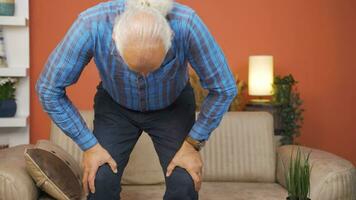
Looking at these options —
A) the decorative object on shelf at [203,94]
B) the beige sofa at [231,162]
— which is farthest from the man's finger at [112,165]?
the decorative object on shelf at [203,94]

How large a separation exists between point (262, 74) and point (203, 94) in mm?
405

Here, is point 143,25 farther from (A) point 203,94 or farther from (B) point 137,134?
(A) point 203,94

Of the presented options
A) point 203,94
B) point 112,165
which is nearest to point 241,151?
point 203,94

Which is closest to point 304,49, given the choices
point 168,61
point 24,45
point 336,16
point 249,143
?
point 336,16

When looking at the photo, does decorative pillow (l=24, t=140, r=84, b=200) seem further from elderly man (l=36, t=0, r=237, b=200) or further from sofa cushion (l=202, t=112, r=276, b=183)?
sofa cushion (l=202, t=112, r=276, b=183)

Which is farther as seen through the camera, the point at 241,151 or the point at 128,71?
the point at 241,151

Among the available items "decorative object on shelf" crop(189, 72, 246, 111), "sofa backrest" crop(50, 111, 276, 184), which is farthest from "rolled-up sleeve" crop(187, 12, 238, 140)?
"decorative object on shelf" crop(189, 72, 246, 111)

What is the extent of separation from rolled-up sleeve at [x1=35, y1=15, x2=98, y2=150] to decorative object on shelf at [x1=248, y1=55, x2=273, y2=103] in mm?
1670

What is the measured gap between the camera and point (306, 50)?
352 cm

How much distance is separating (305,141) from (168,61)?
2.27 m

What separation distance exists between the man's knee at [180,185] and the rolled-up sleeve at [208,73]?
0.45ft

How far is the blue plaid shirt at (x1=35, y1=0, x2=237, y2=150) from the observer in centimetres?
152

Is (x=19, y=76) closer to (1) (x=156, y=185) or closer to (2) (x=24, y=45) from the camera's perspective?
(2) (x=24, y=45)

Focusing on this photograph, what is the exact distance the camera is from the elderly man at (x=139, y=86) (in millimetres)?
1392
